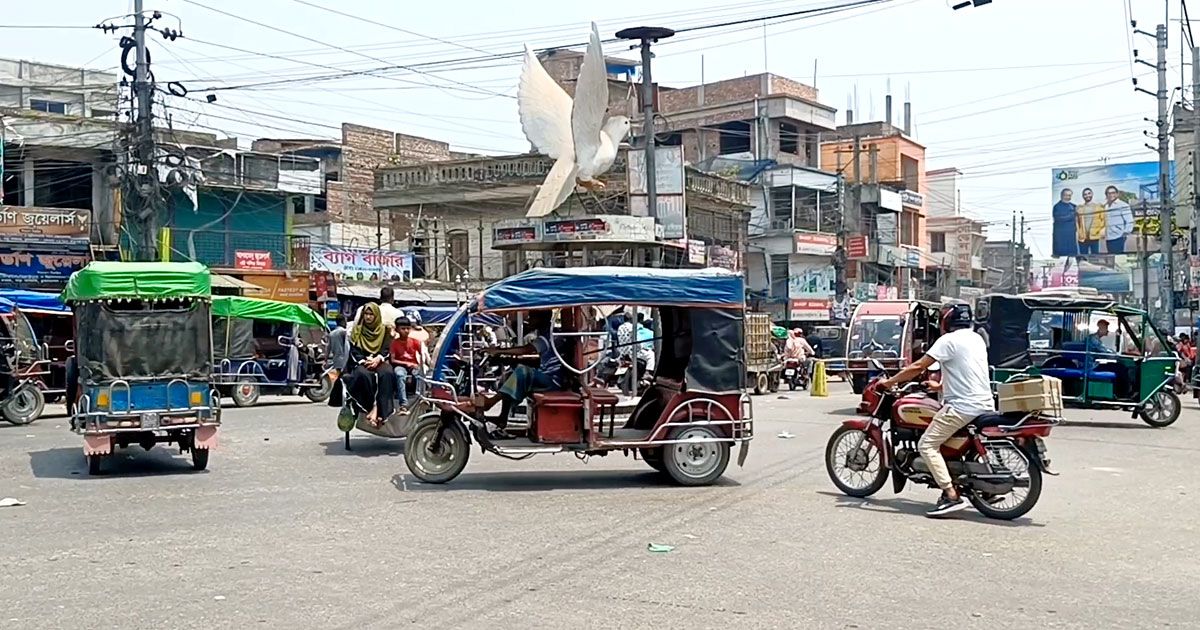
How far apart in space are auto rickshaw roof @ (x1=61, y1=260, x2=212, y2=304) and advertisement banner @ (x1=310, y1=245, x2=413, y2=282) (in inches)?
857

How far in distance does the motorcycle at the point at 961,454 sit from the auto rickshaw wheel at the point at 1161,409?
35.7 feet

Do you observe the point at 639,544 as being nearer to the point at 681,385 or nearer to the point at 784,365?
the point at 681,385

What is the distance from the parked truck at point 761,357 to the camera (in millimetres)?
31055

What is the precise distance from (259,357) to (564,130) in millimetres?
8972

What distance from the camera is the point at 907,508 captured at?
1073cm

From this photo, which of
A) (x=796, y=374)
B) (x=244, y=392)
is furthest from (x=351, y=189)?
(x=244, y=392)

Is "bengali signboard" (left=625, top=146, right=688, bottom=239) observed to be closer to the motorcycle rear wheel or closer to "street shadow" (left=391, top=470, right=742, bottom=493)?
"street shadow" (left=391, top=470, right=742, bottom=493)

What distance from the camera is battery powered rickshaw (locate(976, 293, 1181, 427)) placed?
2034 cm

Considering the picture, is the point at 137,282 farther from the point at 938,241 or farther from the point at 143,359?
the point at 938,241

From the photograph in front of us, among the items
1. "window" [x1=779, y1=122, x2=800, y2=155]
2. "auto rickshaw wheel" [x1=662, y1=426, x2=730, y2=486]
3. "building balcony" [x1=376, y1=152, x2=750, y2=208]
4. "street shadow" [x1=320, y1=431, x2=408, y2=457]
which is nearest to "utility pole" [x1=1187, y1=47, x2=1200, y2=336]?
"building balcony" [x1=376, y1=152, x2=750, y2=208]

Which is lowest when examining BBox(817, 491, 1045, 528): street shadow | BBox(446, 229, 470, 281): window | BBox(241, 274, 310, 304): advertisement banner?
BBox(817, 491, 1045, 528): street shadow

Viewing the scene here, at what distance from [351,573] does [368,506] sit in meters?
3.00

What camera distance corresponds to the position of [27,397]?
20.9 metres

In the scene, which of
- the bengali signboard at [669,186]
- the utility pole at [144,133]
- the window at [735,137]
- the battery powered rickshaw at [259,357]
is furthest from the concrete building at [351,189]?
the window at [735,137]
